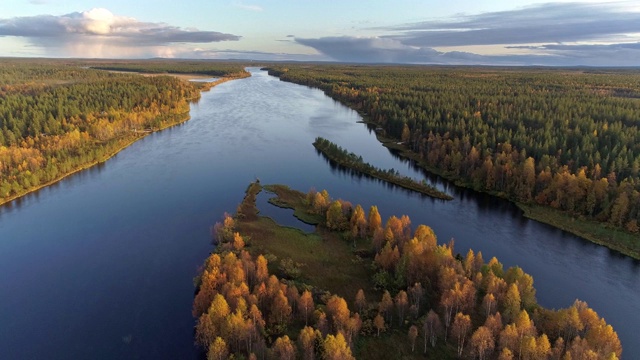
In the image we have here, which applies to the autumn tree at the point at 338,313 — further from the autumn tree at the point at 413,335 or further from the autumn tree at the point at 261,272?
the autumn tree at the point at 261,272

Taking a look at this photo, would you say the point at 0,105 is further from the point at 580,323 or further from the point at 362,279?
the point at 580,323

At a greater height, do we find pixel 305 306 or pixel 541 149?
pixel 541 149

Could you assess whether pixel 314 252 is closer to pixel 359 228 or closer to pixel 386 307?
pixel 359 228

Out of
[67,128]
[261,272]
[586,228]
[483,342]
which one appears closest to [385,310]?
[483,342]

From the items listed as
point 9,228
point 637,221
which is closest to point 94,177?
point 9,228

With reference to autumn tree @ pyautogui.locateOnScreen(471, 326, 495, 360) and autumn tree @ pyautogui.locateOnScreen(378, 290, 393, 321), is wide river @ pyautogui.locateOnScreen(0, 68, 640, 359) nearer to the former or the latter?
autumn tree @ pyautogui.locateOnScreen(471, 326, 495, 360)

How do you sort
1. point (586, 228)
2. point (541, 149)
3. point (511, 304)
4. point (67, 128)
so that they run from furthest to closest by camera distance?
1. point (67, 128)
2. point (541, 149)
3. point (586, 228)
4. point (511, 304)

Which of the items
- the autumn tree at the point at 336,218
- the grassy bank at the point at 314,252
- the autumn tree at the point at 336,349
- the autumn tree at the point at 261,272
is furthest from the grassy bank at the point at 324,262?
the autumn tree at the point at 261,272
